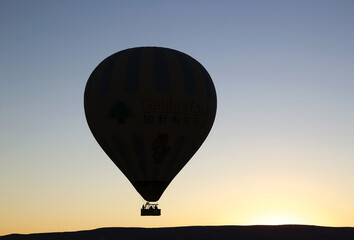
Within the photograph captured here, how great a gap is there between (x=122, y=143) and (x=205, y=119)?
621 cm

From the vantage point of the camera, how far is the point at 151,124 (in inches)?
1667

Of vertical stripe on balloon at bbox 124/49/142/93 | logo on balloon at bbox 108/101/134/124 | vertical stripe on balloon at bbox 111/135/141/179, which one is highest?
vertical stripe on balloon at bbox 124/49/142/93

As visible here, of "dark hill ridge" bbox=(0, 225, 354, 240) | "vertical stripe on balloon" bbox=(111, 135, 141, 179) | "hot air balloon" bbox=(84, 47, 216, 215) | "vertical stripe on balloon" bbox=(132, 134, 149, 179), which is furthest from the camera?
"dark hill ridge" bbox=(0, 225, 354, 240)

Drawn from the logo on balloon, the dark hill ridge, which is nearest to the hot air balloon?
the logo on balloon

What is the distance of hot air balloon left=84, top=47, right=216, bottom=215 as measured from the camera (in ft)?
139

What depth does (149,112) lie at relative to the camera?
4228 cm

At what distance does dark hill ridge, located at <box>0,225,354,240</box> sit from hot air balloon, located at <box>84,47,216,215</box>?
1376cm

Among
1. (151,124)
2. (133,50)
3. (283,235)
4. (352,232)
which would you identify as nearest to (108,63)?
(133,50)

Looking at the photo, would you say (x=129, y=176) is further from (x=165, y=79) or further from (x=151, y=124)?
(x=165, y=79)

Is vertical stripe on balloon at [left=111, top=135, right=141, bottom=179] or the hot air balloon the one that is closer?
the hot air balloon

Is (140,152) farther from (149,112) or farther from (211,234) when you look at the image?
(211,234)

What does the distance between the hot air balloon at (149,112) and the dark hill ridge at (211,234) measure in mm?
13764

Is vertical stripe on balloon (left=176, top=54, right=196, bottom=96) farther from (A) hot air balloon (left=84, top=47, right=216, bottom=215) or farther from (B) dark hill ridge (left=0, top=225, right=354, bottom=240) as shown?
(B) dark hill ridge (left=0, top=225, right=354, bottom=240)

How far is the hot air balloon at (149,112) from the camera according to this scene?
42438 mm
